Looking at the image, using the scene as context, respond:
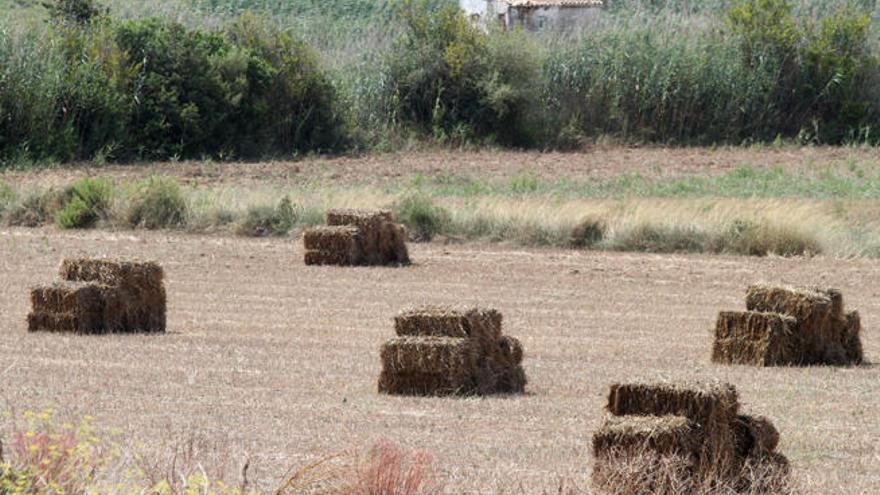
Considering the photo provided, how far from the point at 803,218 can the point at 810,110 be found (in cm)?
2039

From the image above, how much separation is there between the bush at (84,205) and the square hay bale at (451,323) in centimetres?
1642

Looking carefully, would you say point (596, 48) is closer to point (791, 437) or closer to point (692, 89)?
point (692, 89)

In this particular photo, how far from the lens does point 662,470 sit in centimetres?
957

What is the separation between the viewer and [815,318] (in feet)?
55.5

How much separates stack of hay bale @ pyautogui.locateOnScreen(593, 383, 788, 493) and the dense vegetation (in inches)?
1271

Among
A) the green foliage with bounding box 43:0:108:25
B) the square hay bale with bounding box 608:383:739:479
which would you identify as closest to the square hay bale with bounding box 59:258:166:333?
the square hay bale with bounding box 608:383:739:479

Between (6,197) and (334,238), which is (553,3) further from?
(334,238)

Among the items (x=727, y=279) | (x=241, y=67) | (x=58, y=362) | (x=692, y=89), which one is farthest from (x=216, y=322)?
(x=692, y=89)

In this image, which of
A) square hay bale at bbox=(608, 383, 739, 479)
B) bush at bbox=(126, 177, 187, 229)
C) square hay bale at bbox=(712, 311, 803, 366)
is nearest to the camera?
square hay bale at bbox=(608, 383, 739, 479)

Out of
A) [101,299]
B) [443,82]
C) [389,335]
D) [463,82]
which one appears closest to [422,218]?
[389,335]

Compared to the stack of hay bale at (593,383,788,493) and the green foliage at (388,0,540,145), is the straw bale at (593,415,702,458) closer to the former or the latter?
the stack of hay bale at (593,383,788,493)

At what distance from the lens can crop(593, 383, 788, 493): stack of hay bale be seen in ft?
32.4

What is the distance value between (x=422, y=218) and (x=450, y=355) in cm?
1537

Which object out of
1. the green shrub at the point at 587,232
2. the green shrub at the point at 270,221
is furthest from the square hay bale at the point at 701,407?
the green shrub at the point at 270,221
